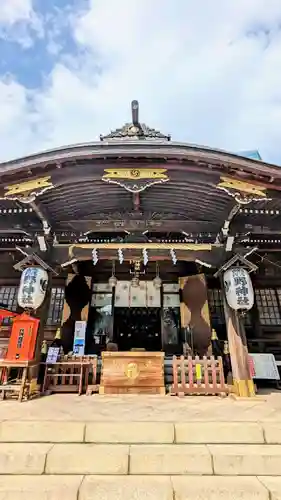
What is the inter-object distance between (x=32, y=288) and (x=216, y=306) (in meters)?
6.52

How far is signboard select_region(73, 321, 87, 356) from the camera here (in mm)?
9227

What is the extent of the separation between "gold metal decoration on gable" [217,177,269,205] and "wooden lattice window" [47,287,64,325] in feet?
22.6

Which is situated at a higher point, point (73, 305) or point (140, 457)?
point (73, 305)

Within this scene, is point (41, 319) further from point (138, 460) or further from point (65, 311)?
point (138, 460)

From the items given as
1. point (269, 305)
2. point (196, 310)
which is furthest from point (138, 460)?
point (269, 305)

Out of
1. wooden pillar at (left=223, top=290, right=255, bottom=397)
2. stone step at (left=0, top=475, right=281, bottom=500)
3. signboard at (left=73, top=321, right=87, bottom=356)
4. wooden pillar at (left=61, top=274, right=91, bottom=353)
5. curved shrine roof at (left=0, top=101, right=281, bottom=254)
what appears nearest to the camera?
stone step at (left=0, top=475, right=281, bottom=500)

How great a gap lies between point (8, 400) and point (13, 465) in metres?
2.92

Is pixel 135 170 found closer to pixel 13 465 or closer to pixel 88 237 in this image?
pixel 88 237

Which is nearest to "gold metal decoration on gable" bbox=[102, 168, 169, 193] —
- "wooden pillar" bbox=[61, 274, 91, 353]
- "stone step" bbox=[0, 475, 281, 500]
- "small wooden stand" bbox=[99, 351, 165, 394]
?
"small wooden stand" bbox=[99, 351, 165, 394]

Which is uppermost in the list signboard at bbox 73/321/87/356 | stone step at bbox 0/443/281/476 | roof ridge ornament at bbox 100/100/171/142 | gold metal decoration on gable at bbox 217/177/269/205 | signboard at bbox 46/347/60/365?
roof ridge ornament at bbox 100/100/171/142

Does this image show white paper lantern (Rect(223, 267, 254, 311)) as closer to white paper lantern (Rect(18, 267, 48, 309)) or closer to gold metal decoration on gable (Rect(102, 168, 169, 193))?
gold metal decoration on gable (Rect(102, 168, 169, 193))

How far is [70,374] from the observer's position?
283 inches

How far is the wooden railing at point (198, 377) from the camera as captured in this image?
672 cm

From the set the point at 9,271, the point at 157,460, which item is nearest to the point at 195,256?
the point at 157,460
